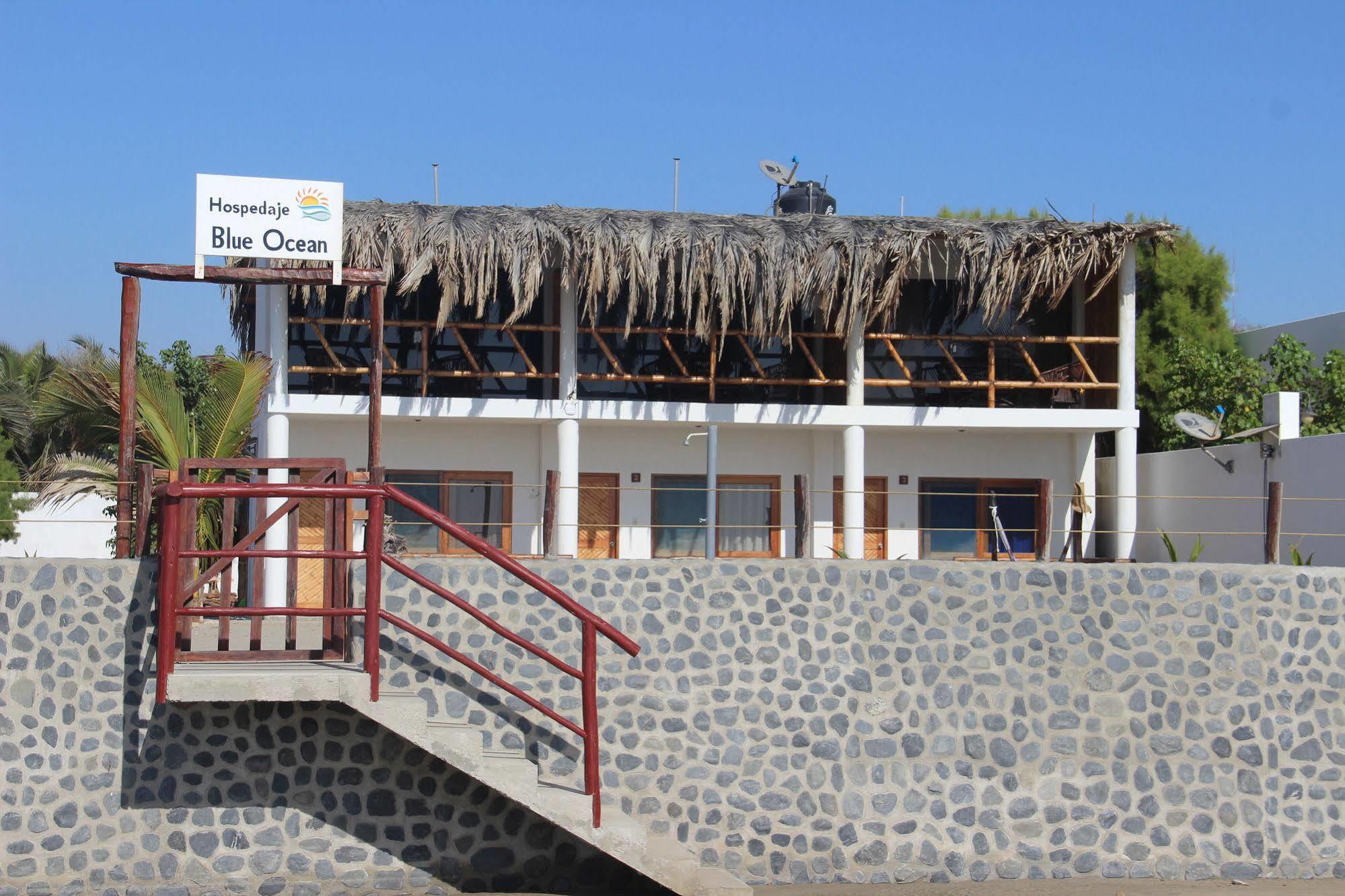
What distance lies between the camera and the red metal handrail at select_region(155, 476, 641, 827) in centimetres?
762

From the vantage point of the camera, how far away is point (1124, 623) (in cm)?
988

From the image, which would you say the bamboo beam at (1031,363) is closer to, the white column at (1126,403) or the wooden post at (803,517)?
the white column at (1126,403)

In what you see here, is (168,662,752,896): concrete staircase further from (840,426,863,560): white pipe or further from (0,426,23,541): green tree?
(0,426,23,541): green tree

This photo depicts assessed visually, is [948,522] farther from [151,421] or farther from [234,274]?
[234,274]

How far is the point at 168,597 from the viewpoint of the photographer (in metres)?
7.66

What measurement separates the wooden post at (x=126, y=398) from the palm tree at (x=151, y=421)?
3286 millimetres

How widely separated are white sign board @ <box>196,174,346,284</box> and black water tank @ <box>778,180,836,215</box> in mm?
11297

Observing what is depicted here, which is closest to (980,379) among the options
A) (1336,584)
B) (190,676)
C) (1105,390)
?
(1105,390)

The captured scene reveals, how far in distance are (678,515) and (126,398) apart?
9.21 m

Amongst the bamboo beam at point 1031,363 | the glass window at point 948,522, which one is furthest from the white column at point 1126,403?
the glass window at point 948,522

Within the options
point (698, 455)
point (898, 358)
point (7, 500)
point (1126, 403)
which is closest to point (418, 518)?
point (698, 455)

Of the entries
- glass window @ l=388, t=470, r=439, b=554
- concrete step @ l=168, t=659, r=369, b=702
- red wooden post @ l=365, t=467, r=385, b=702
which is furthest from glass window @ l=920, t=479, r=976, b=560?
concrete step @ l=168, t=659, r=369, b=702

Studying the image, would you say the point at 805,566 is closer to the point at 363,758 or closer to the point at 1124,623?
the point at 1124,623

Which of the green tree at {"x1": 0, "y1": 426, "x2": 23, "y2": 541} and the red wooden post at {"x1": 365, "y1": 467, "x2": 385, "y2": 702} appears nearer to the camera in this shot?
the red wooden post at {"x1": 365, "y1": 467, "x2": 385, "y2": 702}
